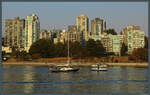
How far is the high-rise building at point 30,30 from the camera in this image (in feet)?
196

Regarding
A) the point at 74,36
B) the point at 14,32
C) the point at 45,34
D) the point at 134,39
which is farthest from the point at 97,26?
the point at 134,39

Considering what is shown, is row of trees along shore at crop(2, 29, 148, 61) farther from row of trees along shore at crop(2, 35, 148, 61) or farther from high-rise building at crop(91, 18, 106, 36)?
high-rise building at crop(91, 18, 106, 36)

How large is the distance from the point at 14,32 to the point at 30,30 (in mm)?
6610

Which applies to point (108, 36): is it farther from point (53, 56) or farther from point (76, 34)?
point (53, 56)

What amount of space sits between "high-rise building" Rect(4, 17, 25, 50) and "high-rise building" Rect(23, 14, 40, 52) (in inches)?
88.2

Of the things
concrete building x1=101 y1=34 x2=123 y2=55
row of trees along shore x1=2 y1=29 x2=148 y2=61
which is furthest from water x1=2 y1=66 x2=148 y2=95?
concrete building x1=101 y1=34 x2=123 y2=55

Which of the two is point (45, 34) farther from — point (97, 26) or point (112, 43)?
point (112, 43)

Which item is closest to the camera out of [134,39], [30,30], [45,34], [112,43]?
[134,39]

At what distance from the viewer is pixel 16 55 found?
1837 inches

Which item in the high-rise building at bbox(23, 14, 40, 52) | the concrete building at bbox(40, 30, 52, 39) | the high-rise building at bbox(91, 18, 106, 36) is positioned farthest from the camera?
the high-rise building at bbox(91, 18, 106, 36)

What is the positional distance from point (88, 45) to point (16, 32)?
80.2 ft

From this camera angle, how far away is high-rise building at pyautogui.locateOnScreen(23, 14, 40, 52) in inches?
2347

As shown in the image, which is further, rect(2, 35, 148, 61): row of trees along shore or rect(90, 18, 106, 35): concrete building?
rect(90, 18, 106, 35): concrete building

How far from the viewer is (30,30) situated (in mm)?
60062
